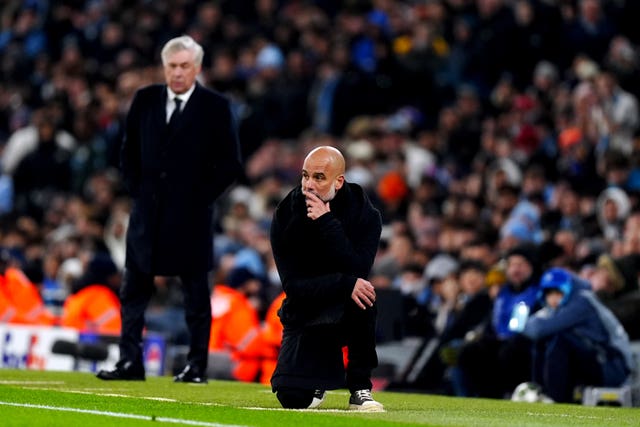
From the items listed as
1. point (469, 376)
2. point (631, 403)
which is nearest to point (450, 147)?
point (469, 376)

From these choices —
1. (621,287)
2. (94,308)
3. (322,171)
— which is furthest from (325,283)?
(94,308)

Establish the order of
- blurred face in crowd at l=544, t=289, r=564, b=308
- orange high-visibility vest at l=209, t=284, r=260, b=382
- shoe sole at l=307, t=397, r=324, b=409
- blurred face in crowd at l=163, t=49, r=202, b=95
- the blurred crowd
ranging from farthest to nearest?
the blurred crowd → orange high-visibility vest at l=209, t=284, r=260, b=382 → blurred face in crowd at l=544, t=289, r=564, b=308 → blurred face in crowd at l=163, t=49, r=202, b=95 → shoe sole at l=307, t=397, r=324, b=409

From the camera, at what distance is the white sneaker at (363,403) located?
873 cm

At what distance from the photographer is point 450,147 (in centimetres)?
1909

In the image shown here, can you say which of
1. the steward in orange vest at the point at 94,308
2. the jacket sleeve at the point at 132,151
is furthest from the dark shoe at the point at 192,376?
the steward in orange vest at the point at 94,308

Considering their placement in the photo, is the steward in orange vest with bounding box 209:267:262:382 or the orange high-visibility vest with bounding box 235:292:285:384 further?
the steward in orange vest with bounding box 209:267:262:382

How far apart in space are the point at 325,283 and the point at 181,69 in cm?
287

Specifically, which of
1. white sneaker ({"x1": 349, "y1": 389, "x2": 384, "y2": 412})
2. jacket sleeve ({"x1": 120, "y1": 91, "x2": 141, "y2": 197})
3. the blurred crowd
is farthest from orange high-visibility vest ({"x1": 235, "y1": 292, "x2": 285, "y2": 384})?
white sneaker ({"x1": 349, "y1": 389, "x2": 384, "y2": 412})

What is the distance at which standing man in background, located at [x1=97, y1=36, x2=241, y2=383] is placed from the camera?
10.8 meters

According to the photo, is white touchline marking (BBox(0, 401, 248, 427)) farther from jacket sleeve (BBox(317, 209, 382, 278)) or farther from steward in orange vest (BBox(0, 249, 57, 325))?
steward in orange vest (BBox(0, 249, 57, 325))

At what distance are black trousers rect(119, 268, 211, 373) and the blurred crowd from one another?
1.02 m

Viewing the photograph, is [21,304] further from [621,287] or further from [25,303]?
[621,287]

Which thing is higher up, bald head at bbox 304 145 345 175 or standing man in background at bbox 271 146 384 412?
bald head at bbox 304 145 345 175

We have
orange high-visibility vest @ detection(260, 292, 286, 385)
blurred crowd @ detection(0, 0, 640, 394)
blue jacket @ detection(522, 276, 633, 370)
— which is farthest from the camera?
blurred crowd @ detection(0, 0, 640, 394)
